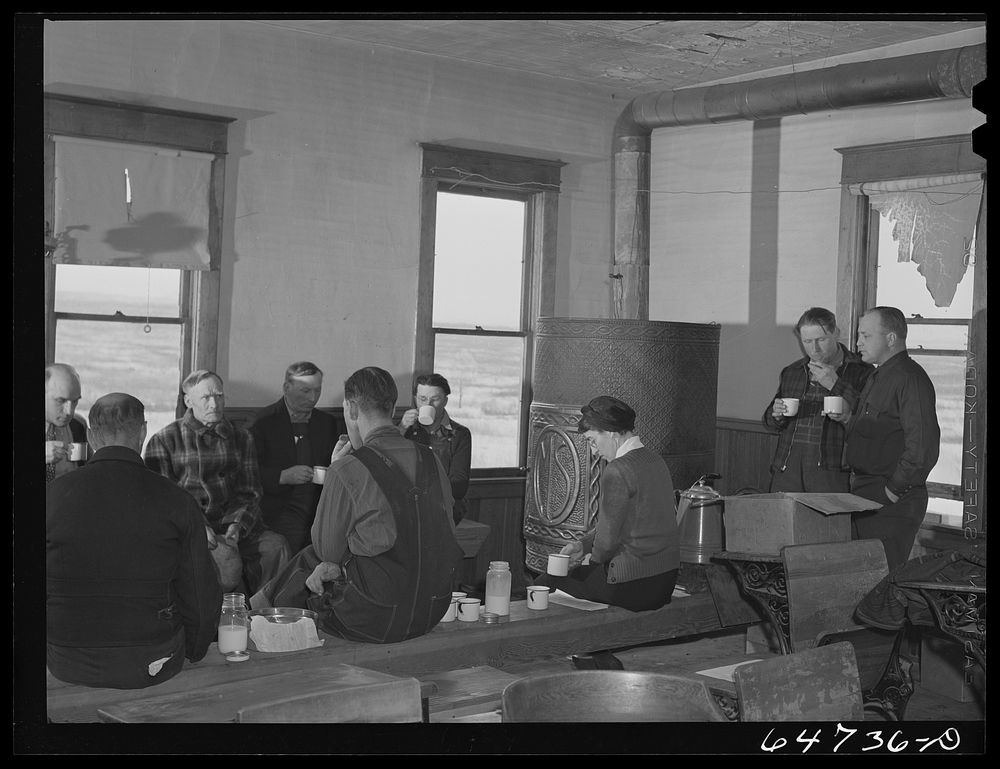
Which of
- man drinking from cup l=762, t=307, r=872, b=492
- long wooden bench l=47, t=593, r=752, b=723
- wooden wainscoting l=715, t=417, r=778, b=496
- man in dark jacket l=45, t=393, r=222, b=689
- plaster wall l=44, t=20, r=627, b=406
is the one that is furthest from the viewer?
wooden wainscoting l=715, t=417, r=778, b=496

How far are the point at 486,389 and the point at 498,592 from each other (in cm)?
74

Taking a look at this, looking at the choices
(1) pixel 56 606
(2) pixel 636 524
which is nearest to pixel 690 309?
(2) pixel 636 524

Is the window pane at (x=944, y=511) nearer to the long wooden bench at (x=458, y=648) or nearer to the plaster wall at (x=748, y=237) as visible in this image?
the plaster wall at (x=748, y=237)

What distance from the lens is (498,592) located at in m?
4.27

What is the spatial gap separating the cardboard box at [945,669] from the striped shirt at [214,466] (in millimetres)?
2667

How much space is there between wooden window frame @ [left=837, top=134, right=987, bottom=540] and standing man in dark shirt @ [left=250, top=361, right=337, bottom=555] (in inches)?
82.0

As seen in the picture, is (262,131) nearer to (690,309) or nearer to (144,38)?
(144,38)

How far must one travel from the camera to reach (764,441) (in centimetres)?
498

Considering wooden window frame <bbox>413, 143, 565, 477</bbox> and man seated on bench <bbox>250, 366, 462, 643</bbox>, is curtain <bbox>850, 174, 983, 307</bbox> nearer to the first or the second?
wooden window frame <bbox>413, 143, 565, 477</bbox>

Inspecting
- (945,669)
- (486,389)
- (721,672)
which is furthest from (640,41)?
(945,669)

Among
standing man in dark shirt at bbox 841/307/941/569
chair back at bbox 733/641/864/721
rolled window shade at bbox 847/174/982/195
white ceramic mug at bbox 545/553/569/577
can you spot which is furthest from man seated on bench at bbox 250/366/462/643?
rolled window shade at bbox 847/174/982/195

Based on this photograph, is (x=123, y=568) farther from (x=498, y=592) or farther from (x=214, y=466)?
(x=498, y=592)

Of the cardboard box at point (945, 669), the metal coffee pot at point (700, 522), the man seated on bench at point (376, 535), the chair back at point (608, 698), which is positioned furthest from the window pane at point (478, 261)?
the cardboard box at point (945, 669)

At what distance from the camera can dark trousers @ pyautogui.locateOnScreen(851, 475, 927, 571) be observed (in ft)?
15.4
